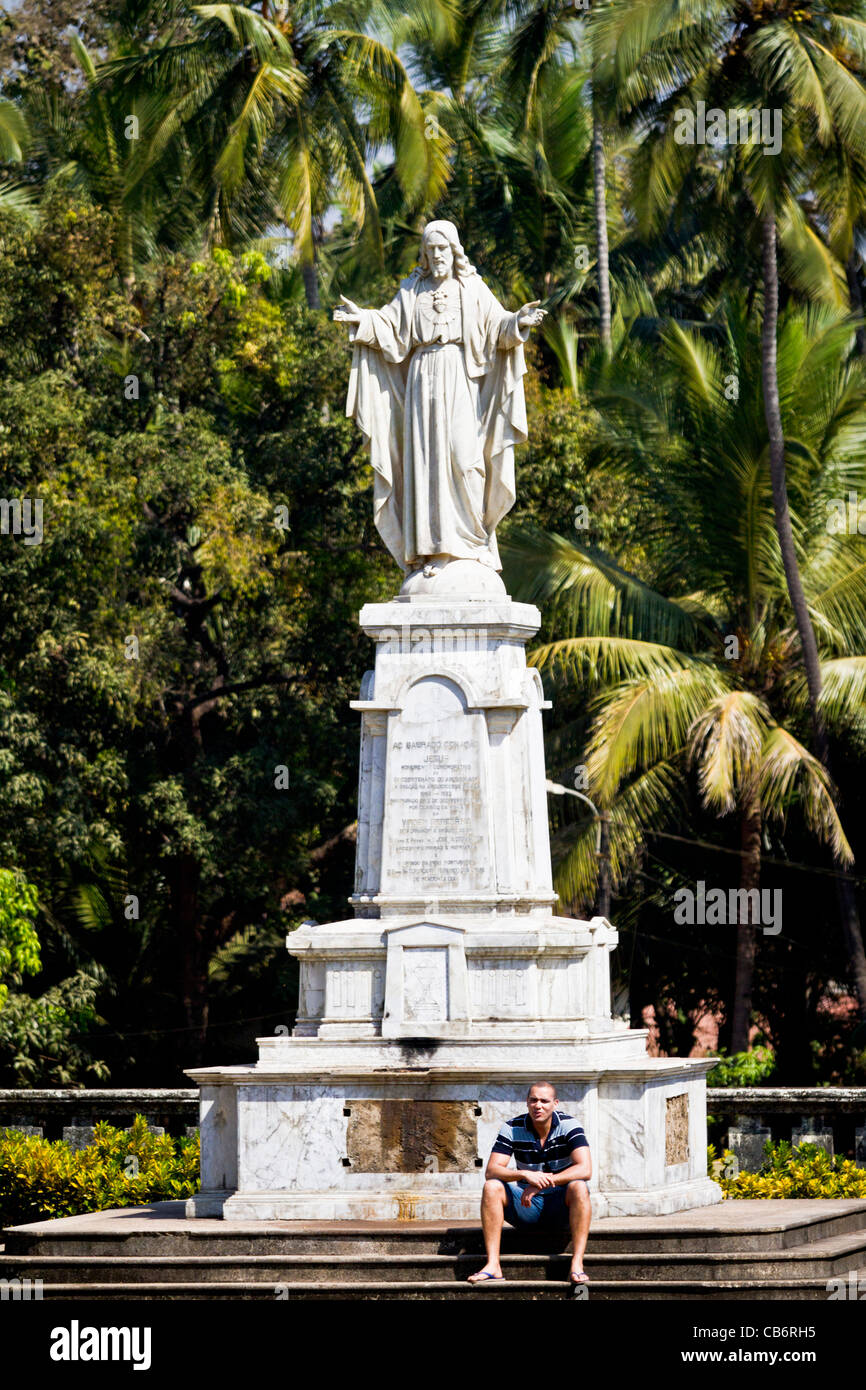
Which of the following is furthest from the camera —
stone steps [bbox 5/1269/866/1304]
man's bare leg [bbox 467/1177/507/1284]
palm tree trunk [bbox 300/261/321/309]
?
palm tree trunk [bbox 300/261/321/309]

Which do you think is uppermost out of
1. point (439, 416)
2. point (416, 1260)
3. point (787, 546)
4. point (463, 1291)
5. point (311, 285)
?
point (311, 285)

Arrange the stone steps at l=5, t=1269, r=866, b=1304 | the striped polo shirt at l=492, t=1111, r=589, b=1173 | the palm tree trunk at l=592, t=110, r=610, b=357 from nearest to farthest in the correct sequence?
1. the stone steps at l=5, t=1269, r=866, b=1304
2. the striped polo shirt at l=492, t=1111, r=589, b=1173
3. the palm tree trunk at l=592, t=110, r=610, b=357

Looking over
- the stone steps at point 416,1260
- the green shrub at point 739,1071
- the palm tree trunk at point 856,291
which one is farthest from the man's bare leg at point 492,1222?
the palm tree trunk at point 856,291

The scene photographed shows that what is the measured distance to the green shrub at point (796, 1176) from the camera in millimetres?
14242

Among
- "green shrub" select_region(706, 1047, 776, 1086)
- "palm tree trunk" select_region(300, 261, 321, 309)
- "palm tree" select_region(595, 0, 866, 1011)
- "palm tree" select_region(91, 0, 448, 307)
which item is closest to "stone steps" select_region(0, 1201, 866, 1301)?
"green shrub" select_region(706, 1047, 776, 1086)

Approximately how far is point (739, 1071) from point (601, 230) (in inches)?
608

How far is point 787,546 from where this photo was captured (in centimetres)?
2405

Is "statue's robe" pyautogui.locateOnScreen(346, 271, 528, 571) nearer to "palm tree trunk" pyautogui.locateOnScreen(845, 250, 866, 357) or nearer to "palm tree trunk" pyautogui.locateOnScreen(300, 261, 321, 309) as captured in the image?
"palm tree trunk" pyautogui.locateOnScreen(300, 261, 321, 309)

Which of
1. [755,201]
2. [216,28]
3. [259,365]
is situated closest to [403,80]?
[216,28]

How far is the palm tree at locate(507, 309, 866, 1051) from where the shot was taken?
80.4ft

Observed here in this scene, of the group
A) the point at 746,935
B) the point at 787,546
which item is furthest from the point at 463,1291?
the point at 746,935

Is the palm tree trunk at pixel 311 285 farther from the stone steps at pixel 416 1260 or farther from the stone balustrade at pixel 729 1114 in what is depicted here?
the stone steps at pixel 416 1260

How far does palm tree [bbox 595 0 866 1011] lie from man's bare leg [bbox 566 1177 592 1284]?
1365cm

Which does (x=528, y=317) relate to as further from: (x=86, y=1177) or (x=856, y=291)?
(x=856, y=291)
